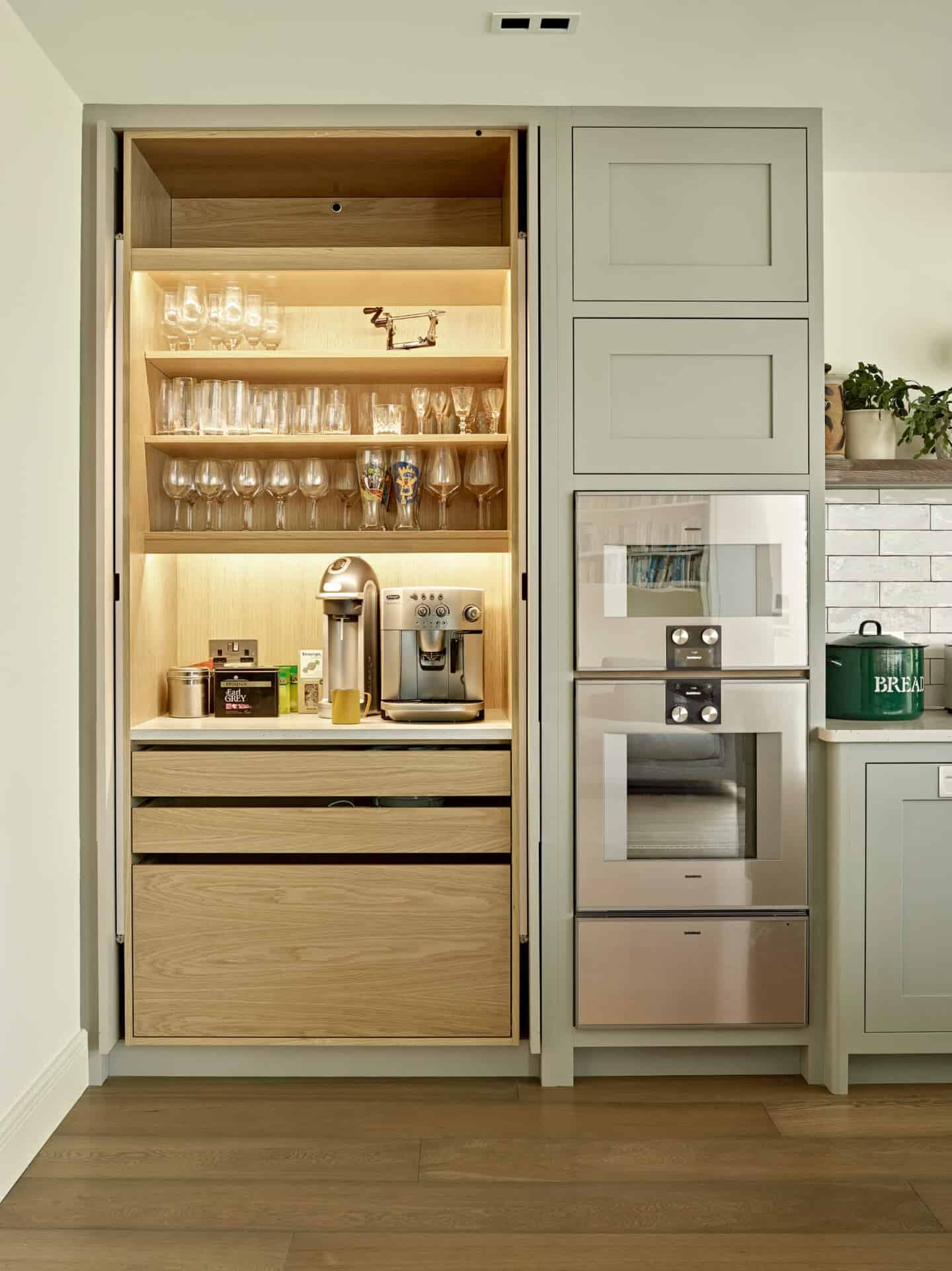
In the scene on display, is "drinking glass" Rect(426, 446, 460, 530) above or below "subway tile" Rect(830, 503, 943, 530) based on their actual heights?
above

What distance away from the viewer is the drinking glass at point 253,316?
287cm

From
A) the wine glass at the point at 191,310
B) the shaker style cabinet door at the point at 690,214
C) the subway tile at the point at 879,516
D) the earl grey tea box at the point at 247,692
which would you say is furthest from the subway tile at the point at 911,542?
the wine glass at the point at 191,310

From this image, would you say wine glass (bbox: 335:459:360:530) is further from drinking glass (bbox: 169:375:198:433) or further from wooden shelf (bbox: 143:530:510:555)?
drinking glass (bbox: 169:375:198:433)

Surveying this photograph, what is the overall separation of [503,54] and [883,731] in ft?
6.16

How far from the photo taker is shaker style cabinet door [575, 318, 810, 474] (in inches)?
107

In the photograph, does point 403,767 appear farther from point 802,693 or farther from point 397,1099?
point 802,693

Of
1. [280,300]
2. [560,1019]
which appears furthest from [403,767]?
[280,300]

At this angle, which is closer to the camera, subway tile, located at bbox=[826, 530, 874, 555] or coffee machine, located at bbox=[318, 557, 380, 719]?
coffee machine, located at bbox=[318, 557, 380, 719]

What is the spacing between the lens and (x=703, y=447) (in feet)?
8.95

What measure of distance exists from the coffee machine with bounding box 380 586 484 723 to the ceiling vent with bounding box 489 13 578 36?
4.42ft

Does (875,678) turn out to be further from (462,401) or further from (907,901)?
(462,401)

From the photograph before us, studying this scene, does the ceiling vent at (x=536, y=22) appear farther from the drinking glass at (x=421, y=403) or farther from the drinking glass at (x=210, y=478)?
the drinking glass at (x=210, y=478)

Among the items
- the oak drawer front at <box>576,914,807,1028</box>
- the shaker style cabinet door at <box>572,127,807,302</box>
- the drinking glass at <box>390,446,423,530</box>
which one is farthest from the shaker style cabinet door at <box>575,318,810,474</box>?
the oak drawer front at <box>576,914,807,1028</box>

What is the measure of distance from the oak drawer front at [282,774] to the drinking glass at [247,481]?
69 cm
